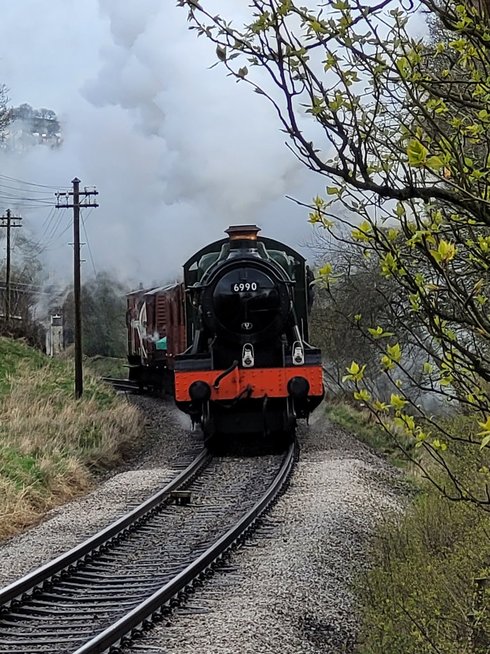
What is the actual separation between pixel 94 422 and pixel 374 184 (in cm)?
1494

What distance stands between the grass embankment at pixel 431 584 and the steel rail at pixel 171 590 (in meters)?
1.43

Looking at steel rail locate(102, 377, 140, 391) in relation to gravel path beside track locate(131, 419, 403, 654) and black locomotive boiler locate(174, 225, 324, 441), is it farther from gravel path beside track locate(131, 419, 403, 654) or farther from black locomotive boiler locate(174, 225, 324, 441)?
gravel path beside track locate(131, 419, 403, 654)

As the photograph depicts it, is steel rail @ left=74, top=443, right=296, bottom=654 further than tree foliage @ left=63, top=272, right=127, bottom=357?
No

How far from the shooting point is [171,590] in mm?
7055

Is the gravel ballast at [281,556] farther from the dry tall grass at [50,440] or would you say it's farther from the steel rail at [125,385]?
the steel rail at [125,385]

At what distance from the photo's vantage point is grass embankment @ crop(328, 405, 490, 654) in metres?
4.95

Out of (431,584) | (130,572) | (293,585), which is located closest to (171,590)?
(293,585)

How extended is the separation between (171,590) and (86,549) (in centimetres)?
184

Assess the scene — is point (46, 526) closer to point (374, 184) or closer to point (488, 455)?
point (488, 455)

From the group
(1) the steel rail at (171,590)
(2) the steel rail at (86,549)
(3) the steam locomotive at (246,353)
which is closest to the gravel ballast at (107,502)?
(2) the steel rail at (86,549)

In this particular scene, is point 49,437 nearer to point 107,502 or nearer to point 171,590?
point 107,502

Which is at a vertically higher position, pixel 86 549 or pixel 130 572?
pixel 86 549

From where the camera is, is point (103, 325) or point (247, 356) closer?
point (247, 356)

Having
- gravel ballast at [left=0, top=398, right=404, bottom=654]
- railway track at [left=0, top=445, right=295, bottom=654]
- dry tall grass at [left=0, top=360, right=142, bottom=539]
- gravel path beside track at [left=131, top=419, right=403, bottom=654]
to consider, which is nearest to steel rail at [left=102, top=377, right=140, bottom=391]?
dry tall grass at [left=0, top=360, right=142, bottom=539]
